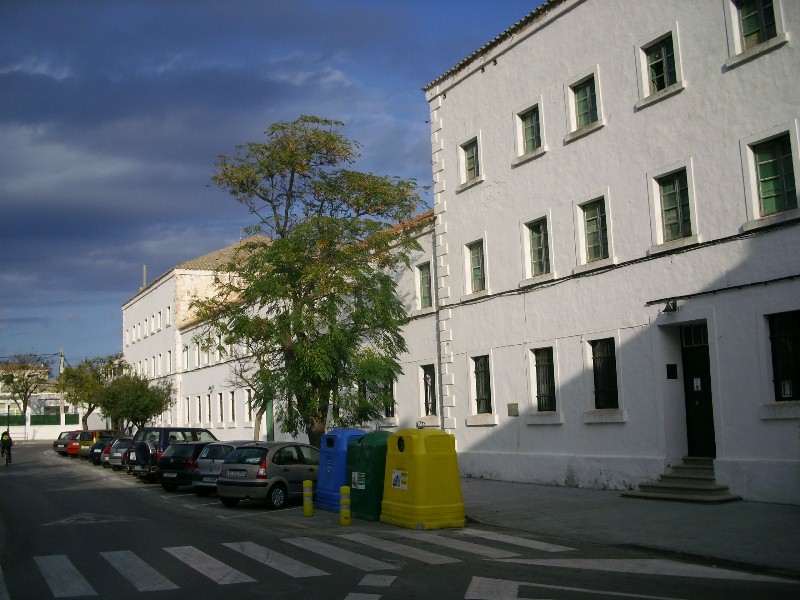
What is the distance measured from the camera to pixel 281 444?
18.9 metres

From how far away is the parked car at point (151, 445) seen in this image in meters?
27.3

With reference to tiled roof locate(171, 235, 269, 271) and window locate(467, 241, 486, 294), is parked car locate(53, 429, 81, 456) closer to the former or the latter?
tiled roof locate(171, 235, 269, 271)

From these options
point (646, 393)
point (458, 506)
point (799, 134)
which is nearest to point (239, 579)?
point (458, 506)

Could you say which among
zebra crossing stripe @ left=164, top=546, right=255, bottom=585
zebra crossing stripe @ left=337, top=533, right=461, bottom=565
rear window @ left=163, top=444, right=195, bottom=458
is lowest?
zebra crossing stripe @ left=337, top=533, right=461, bottom=565

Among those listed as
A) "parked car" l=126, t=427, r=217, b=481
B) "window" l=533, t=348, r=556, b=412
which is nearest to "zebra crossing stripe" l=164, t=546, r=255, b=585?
"window" l=533, t=348, r=556, b=412

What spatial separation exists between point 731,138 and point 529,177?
6.12m

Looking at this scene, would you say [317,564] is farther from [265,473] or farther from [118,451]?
[118,451]

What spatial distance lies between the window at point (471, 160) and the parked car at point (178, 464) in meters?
10.5

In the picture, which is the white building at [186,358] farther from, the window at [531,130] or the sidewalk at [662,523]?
the sidewalk at [662,523]

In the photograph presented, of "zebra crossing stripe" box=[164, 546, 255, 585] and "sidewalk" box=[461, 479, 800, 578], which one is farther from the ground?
"zebra crossing stripe" box=[164, 546, 255, 585]

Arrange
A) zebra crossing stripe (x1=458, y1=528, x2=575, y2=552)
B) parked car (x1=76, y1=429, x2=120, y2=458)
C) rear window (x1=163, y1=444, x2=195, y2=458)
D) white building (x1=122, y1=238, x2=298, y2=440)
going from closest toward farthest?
Result: zebra crossing stripe (x1=458, y1=528, x2=575, y2=552), rear window (x1=163, y1=444, x2=195, y2=458), white building (x1=122, y1=238, x2=298, y2=440), parked car (x1=76, y1=429, x2=120, y2=458)

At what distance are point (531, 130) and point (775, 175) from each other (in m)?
7.43

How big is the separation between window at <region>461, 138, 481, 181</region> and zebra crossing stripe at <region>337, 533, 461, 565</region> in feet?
41.2

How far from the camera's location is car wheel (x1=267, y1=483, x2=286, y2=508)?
711 inches
